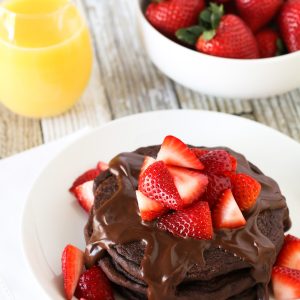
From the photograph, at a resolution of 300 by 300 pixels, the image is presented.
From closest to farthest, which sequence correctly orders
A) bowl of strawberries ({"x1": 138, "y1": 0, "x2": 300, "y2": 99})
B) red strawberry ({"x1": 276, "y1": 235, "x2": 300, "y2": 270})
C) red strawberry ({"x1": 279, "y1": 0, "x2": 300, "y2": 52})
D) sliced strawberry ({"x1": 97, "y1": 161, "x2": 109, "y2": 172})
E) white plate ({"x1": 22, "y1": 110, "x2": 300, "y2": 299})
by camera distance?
red strawberry ({"x1": 276, "y1": 235, "x2": 300, "y2": 270}), white plate ({"x1": 22, "y1": 110, "x2": 300, "y2": 299}), sliced strawberry ({"x1": 97, "y1": 161, "x2": 109, "y2": 172}), bowl of strawberries ({"x1": 138, "y1": 0, "x2": 300, "y2": 99}), red strawberry ({"x1": 279, "y1": 0, "x2": 300, "y2": 52})

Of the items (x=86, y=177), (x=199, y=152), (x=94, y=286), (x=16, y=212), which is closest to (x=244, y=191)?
(x=199, y=152)

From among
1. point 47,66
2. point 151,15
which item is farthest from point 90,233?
point 151,15

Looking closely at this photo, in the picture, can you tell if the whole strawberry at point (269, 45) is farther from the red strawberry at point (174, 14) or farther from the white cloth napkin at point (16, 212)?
the white cloth napkin at point (16, 212)

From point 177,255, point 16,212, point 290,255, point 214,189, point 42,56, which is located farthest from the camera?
point 42,56

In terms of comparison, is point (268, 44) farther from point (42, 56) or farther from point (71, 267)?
point (71, 267)

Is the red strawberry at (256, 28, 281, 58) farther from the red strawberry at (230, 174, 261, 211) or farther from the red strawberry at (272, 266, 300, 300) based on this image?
the red strawberry at (272, 266, 300, 300)

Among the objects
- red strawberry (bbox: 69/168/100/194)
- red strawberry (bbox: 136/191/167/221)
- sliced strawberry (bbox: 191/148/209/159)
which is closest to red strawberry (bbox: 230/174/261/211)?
sliced strawberry (bbox: 191/148/209/159)
